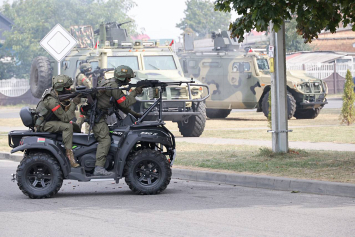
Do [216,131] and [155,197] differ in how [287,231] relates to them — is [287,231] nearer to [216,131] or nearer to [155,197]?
[155,197]

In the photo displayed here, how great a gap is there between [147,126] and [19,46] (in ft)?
169

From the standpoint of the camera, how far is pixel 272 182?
10391mm

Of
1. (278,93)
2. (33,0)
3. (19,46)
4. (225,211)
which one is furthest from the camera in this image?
(33,0)

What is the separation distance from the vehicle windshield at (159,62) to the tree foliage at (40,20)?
132 ft

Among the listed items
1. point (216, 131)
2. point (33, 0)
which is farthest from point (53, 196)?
point (33, 0)

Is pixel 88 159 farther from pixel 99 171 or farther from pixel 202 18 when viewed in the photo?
pixel 202 18

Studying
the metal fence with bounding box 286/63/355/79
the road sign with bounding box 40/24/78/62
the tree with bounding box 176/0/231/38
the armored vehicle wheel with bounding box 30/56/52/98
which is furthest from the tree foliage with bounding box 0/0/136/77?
the road sign with bounding box 40/24/78/62

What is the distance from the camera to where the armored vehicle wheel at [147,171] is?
9734 millimetres

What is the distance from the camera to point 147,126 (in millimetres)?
9852

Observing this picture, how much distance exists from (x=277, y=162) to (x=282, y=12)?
8.70ft

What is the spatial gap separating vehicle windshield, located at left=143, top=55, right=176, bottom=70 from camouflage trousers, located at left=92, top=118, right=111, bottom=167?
32.7ft

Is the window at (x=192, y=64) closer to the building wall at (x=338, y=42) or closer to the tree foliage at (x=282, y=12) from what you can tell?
the tree foliage at (x=282, y=12)

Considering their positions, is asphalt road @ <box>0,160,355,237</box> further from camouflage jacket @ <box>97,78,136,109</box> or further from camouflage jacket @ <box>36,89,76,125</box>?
camouflage jacket @ <box>97,78,136,109</box>

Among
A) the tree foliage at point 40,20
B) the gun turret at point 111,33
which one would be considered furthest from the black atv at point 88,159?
the tree foliage at point 40,20
